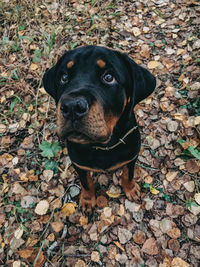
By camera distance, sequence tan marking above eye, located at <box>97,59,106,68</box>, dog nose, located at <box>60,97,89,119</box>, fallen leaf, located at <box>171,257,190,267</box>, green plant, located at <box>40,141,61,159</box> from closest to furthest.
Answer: dog nose, located at <box>60,97,89,119</box> < tan marking above eye, located at <box>97,59,106,68</box> < fallen leaf, located at <box>171,257,190,267</box> < green plant, located at <box>40,141,61,159</box>

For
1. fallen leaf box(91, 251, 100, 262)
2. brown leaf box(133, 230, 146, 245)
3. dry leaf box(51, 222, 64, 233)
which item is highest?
brown leaf box(133, 230, 146, 245)

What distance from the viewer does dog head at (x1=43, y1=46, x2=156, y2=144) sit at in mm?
1456

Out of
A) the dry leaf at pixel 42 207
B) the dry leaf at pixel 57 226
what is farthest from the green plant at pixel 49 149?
the dry leaf at pixel 57 226

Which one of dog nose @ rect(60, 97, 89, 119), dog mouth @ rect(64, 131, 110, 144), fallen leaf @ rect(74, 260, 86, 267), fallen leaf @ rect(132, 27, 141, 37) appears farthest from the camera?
fallen leaf @ rect(132, 27, 141, 37)

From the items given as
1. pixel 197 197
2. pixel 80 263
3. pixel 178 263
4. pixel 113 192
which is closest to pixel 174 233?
pixel 178 263

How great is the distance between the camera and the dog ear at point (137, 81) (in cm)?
183

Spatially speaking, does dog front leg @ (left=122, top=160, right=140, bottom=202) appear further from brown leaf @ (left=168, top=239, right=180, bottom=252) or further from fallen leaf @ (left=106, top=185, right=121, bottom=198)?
brown leaf @ (left=168, top=239, right=180, bottom=252)

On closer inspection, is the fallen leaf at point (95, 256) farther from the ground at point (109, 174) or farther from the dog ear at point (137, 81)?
the dog ear at point (137, 81)

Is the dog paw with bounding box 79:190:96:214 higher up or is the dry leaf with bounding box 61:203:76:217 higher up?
the dog paw with bounding box 79:190:96:214

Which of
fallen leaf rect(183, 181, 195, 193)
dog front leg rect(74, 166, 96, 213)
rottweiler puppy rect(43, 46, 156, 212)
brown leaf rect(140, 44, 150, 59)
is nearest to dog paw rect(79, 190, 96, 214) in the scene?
dog front leg rect(74, 166, 96, 213)

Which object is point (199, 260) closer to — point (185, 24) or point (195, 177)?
point (195, 177)

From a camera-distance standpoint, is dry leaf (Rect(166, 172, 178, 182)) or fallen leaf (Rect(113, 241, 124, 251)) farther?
dry leaf (Rect(166, 172, 178, 182))

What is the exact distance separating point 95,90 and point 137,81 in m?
0.43

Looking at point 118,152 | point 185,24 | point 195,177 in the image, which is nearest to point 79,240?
point 118,152
